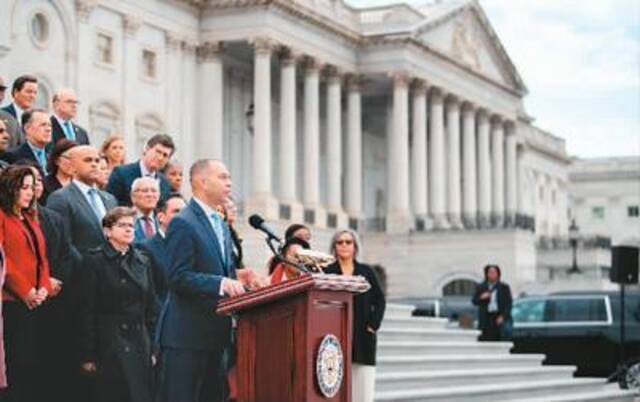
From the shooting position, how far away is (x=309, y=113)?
5938 centimetres

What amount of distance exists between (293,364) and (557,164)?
321ft

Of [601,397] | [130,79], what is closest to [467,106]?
[130,79]

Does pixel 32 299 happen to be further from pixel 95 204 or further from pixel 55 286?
pixel 95 204

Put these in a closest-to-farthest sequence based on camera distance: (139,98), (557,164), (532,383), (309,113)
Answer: (532,383)
(139,98)
(309,113)
(557,164)

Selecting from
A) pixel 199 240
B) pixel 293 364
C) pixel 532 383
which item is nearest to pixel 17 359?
pixel 199 240

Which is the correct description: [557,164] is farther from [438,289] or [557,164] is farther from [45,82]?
[45,82]

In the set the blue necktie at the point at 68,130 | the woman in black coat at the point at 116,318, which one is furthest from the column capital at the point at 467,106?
the woman in black coat at the point at 116,318

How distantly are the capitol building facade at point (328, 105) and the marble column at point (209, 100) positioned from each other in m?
0.06

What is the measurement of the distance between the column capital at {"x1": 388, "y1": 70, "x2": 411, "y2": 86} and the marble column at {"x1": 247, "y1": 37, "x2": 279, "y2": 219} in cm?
934

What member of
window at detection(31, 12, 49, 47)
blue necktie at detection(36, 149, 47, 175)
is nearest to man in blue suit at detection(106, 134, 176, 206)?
blue necktie at detection(36, 149, 47, 175)

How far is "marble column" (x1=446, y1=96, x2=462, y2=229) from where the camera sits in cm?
7006

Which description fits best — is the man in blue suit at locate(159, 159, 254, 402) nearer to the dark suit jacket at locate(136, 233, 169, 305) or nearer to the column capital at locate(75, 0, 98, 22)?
the dark suit jacket at locate(136, 233, 169, 305)

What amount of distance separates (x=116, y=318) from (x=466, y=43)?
6342cm

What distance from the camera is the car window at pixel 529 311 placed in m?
28.8
